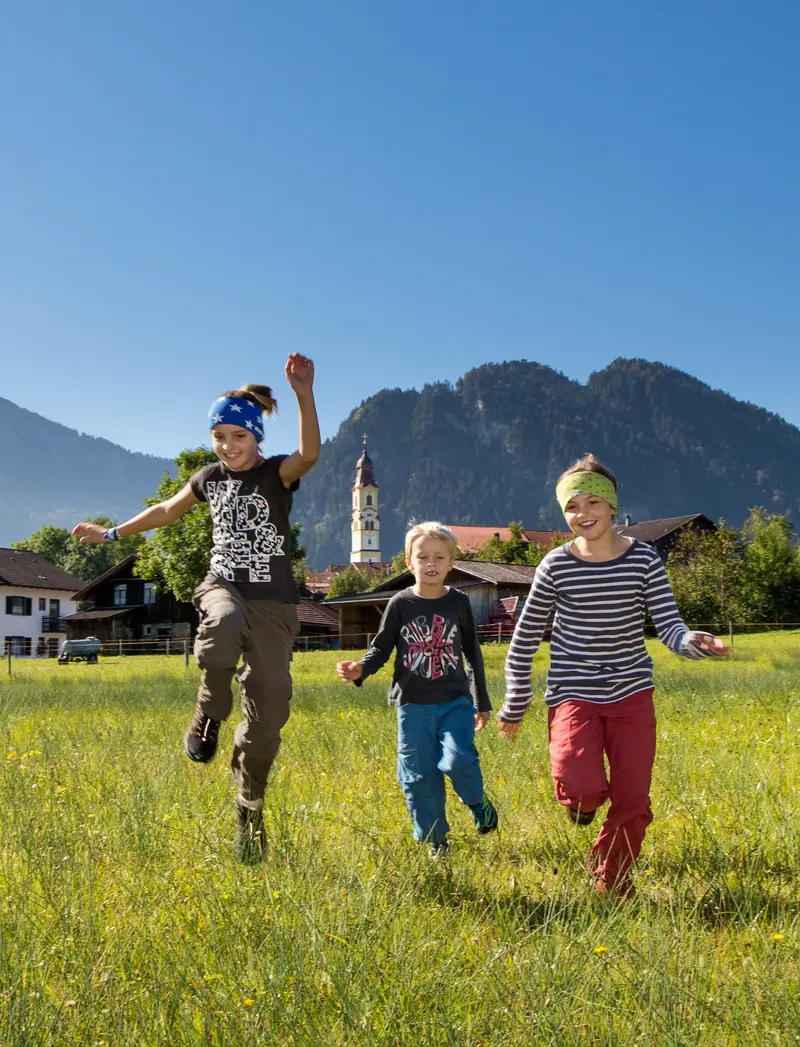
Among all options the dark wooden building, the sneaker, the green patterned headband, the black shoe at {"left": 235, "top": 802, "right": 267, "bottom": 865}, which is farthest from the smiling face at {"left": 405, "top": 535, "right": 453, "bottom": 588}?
the dark wooden building

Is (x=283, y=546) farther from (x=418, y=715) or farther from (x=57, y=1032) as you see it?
(x=57, y=1032)

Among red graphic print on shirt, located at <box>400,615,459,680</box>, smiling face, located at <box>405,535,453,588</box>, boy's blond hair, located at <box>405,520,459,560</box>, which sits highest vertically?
boy's blond hair, located at <box>405,520,459,560</box>

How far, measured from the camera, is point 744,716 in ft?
29.1

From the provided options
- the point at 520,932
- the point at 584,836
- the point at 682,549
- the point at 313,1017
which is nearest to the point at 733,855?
the point at 584,836

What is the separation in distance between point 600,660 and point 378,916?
169 centimetres

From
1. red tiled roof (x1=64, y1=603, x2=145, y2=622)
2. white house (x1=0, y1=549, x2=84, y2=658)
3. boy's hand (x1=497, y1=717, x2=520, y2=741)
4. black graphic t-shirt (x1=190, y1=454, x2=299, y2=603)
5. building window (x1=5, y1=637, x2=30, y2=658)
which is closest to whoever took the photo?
boy's hand (x1=497, y1=717, x2=520, y2=741)

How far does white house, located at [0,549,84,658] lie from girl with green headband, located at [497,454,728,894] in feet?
236

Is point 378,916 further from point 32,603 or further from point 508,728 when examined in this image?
point 32,603

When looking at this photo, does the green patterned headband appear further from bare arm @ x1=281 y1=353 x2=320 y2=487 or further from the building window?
the building window

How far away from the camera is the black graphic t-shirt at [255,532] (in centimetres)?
433

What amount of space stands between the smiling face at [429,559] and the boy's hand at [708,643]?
1.24 m

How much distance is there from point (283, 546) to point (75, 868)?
5.50 ft

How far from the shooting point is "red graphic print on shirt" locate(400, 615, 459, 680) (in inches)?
179

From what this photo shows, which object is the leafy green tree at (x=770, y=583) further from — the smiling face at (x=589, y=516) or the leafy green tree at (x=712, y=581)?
the smiling face at (x=589, y=516)
